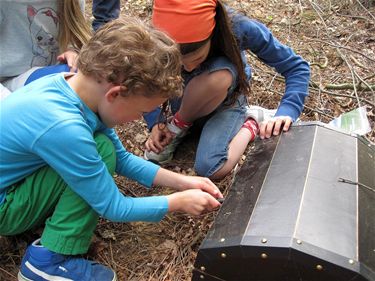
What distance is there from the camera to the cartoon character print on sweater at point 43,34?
2379 millimetres

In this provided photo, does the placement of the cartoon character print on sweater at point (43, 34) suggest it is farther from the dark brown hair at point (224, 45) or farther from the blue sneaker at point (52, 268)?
the blue sneaker at point (52, 268)

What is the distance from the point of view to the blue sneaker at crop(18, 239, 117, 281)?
163 centimetres

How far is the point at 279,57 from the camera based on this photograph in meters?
2.31

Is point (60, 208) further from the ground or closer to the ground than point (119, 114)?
closer to the ground

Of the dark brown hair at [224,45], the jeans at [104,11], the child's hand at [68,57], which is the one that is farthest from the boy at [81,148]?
the jeans at [104,11]

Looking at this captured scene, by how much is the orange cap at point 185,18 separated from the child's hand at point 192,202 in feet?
2.20

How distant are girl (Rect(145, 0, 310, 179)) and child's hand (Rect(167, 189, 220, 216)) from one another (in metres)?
0.47

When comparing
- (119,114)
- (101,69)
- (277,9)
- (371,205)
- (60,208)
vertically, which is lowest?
(277,9)

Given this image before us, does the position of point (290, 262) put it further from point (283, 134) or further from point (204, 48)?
point (204, 48)

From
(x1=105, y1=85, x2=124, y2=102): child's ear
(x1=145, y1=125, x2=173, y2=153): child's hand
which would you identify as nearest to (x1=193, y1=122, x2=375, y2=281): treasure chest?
(x1=105, y1=85, x2=124, y2=102): child's ear

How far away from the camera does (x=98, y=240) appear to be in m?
1.93

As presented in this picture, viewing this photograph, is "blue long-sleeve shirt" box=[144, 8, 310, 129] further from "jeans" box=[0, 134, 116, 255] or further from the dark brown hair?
"jeans" box=[0, 134, 116, 255]

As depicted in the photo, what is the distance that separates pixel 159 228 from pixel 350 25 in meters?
2.72

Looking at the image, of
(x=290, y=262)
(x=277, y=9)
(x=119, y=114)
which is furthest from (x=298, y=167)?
(x=277, y=9)
